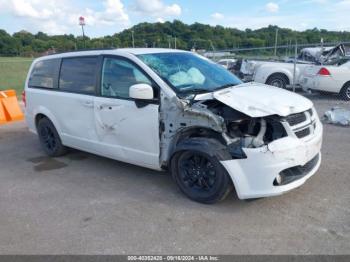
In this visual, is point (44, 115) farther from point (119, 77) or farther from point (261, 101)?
point (261, 101)

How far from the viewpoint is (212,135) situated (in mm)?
3719

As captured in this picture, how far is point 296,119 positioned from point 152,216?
1899 mm

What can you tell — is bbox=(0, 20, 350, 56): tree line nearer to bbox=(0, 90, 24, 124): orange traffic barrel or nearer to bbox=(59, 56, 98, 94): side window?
bbox=(0, 90, 24, 124): orange traffic barrel

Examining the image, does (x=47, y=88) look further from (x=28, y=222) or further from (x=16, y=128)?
(x=16, y=128)

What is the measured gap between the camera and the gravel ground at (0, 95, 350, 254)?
3.10 m

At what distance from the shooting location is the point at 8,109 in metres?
9.13

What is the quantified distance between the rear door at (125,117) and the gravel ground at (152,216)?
18.3 inches

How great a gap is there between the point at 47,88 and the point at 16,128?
336 centimetres

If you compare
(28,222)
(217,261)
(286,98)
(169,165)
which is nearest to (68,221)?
(28,222)

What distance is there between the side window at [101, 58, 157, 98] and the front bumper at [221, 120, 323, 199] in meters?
1.58

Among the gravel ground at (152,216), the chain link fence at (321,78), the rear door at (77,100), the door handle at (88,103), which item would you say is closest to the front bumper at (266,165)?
the gravel ground at (152,216)

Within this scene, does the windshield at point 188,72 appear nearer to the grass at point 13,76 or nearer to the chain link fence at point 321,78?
the chain link fence at point 321,78

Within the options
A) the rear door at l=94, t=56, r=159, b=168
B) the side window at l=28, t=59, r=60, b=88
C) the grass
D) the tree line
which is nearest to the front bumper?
the rear door at l=94, t=56, r=159, b=168

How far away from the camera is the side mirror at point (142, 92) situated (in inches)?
152
